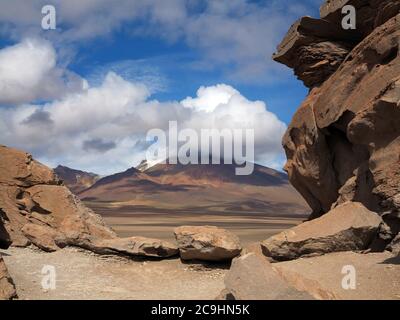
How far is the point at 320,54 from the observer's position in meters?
14.4

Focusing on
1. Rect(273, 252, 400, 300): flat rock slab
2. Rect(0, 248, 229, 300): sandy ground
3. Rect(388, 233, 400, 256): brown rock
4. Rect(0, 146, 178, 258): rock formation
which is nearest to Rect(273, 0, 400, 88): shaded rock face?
Rect(388, 233, 400, 256): brown rock

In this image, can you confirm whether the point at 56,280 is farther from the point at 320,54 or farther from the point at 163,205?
the point at 163,205

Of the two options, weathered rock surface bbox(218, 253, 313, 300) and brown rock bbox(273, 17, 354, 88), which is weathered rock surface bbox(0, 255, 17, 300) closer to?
weathered rock surface bbox(218, 253, 313, 300)

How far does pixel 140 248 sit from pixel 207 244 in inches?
72.9

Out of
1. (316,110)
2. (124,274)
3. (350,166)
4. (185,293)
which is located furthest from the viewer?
(316,110)

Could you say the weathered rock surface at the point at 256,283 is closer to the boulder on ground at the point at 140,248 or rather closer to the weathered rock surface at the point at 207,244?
the weathered rock surface at the point at 207,244

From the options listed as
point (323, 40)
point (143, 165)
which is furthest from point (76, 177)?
point (323, 40)

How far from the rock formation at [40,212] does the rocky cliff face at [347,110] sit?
6086 mm

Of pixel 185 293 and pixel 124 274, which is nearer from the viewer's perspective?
pixel 185 293

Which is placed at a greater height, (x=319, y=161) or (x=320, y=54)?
(x=320, y=54)
